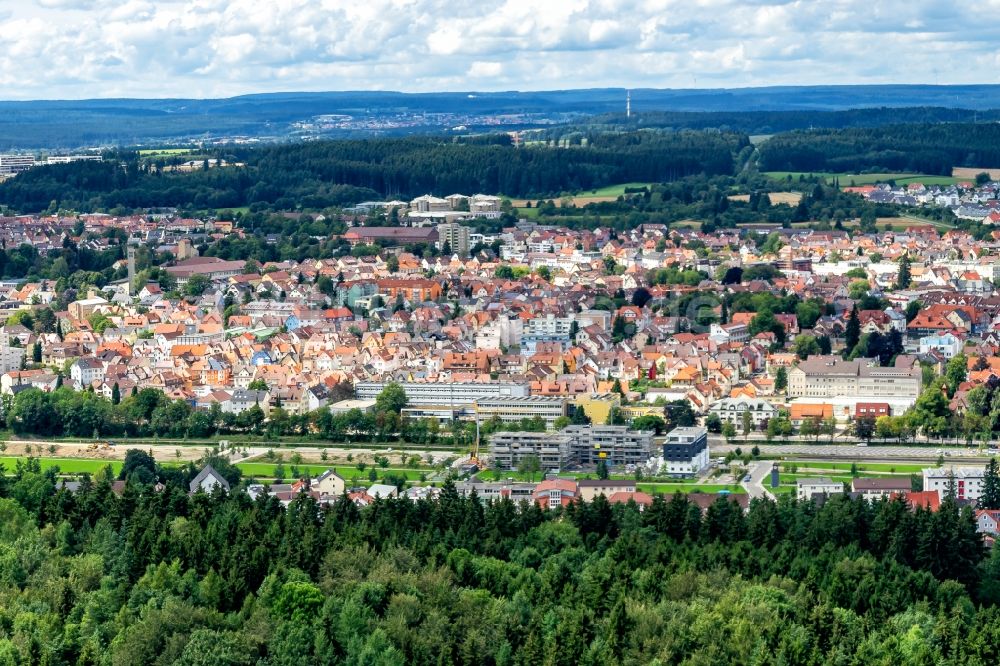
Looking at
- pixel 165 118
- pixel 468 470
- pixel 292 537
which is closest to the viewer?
pixel 292 537

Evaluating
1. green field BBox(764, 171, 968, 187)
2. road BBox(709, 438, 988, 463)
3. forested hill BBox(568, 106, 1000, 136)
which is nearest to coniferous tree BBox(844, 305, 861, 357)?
road BBox(709, 438, 988, 463)

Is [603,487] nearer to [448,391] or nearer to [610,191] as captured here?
[448,391]

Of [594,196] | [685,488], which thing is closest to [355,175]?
[594,196]

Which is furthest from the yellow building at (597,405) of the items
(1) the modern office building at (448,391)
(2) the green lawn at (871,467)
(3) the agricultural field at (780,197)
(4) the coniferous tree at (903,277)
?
(3) the agricultural field at (780,197)

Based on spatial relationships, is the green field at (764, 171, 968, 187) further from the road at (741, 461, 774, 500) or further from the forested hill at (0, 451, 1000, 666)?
the forested hill at (0, 451, 1000, 666)

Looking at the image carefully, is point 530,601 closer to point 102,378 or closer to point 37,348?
point 102,378

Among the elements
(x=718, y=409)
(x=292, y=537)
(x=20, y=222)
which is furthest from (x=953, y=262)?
(x=292, y=537)
